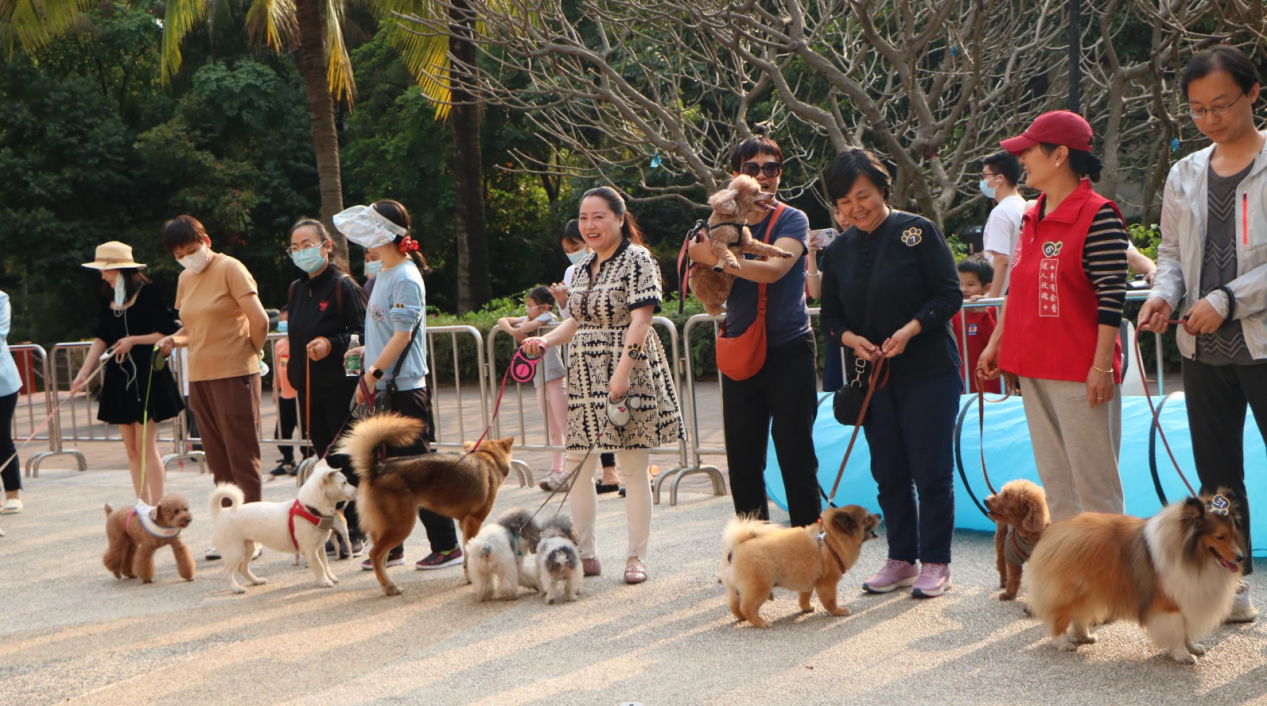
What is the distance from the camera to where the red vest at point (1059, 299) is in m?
4.04

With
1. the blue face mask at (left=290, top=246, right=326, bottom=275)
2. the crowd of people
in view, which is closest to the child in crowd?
the crowd of people

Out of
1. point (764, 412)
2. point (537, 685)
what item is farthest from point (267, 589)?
point (764, 412)

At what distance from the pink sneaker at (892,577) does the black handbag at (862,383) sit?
0.68 m

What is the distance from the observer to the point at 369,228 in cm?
567

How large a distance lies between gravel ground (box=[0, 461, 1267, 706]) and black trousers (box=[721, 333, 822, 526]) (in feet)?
A: 1.53

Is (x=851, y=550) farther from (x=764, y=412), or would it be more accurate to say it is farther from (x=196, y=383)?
(x=196, y=383)

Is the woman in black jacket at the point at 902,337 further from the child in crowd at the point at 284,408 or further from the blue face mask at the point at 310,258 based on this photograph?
the child in crowd at the point at 284,408

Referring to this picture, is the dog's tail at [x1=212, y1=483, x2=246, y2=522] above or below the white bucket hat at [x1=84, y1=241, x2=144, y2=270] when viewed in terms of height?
below

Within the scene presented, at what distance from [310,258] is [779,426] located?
2891 mm

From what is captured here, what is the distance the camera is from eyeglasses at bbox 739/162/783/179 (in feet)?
16.2

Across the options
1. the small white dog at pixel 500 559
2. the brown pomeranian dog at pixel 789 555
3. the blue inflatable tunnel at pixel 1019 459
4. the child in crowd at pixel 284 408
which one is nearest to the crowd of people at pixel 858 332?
the small white dog at pixel 500 559

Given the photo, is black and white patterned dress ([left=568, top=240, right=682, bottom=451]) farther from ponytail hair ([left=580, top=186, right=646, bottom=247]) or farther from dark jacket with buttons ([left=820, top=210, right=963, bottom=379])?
dark jacket with buttons ([left=820, top=210, right=963, bottom=379])

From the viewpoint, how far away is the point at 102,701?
4062 mm

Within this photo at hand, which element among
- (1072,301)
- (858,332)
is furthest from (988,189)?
(1072,301)
